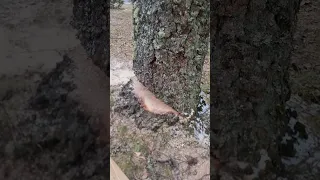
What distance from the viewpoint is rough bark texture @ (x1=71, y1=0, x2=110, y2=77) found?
1.12 meters

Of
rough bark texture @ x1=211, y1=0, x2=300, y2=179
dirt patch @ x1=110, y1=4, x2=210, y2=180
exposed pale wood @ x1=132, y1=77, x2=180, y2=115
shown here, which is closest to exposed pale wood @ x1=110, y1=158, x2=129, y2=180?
dirt patch @ x1=110, y1=4, x2=210, y2=180

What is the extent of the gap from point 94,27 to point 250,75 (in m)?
0.54

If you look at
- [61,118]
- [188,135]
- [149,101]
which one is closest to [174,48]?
[149,101]

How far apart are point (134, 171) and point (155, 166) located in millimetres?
74

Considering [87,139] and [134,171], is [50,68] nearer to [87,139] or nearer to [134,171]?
[87,139]

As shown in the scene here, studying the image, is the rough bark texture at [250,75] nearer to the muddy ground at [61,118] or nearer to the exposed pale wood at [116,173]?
the muddy ground at [61,118]

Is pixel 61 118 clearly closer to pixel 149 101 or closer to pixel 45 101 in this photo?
pixel 45 101

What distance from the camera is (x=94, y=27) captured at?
1.15m

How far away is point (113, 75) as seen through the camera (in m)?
1.38

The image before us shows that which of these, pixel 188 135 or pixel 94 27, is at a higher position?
pixel 94 27

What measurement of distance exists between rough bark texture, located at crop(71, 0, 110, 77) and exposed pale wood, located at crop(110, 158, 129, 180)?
0.32 meters

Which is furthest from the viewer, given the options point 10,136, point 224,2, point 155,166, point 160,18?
point 160,18

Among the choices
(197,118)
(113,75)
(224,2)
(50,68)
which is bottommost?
(197,118)

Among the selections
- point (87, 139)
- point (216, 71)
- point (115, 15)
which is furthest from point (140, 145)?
point (115, 15)
